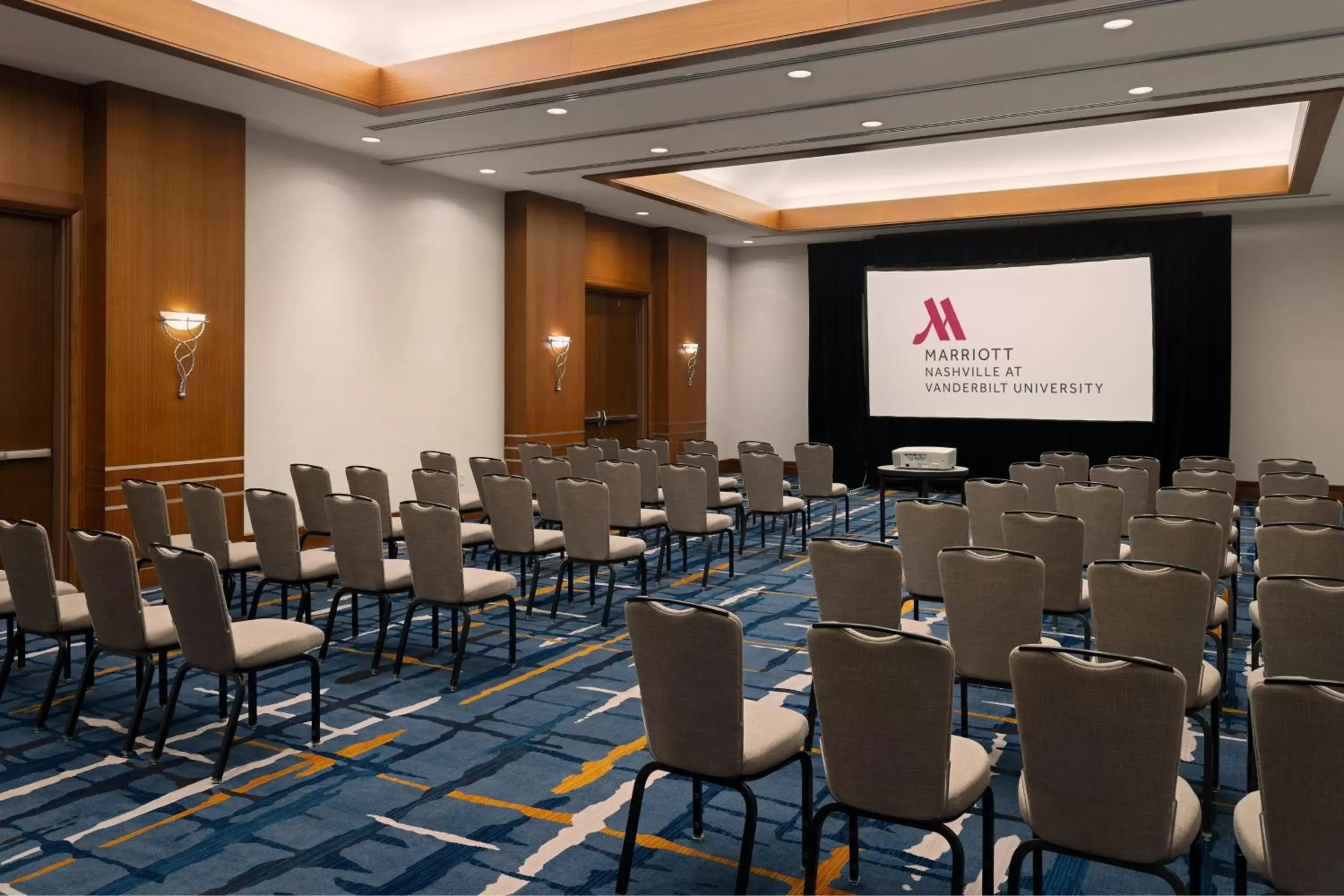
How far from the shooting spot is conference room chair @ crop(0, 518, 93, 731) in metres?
4.43

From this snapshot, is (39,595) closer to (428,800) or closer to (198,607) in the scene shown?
(198,607)

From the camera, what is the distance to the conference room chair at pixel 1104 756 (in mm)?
2404

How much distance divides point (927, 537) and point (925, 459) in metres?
4.76

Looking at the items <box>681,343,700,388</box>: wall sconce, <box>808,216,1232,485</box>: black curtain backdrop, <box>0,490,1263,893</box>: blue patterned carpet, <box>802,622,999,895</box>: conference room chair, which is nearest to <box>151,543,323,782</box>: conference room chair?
<box>0,490,1263,893</box>: blue patterned carpet

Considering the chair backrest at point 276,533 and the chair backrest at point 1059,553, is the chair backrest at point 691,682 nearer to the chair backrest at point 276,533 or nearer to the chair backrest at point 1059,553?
the chair backrest at point 1059,553

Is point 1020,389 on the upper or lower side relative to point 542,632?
upper

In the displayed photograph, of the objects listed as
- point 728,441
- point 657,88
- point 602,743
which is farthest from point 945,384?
point 602,743

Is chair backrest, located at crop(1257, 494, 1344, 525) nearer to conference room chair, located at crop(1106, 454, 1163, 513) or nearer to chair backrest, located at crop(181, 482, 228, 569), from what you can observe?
conference room chair, located at crop(1106, 454, 1163, 513)

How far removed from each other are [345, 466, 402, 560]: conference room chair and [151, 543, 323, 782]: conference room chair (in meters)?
2.98

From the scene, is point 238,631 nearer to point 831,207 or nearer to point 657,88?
point 657,88

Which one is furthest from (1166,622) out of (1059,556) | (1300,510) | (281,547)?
(281,547)

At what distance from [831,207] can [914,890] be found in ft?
40.6

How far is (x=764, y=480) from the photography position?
8.89 metres

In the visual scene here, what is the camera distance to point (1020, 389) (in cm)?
1367
